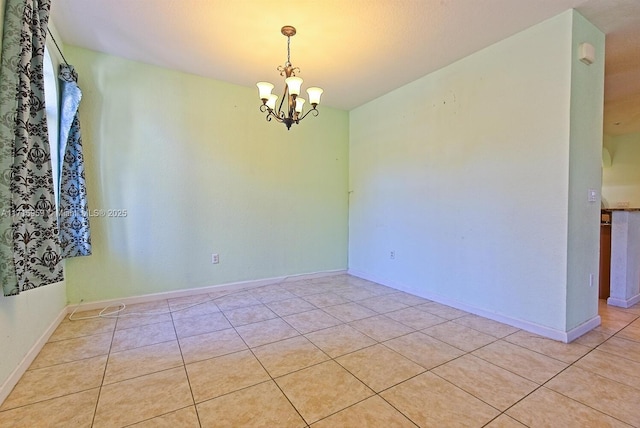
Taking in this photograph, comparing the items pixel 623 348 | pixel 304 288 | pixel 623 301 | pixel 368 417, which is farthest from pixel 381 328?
pixel 623 301

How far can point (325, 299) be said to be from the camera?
3.51m

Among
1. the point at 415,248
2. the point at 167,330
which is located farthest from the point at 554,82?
the point at 167,330

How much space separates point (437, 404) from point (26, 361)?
2.57m

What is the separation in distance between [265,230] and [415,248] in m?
1.99

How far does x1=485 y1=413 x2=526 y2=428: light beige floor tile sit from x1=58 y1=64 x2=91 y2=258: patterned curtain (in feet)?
11.3

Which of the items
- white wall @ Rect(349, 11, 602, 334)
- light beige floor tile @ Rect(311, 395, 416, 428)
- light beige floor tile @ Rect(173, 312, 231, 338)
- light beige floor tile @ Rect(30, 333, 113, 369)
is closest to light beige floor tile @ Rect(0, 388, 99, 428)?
light beige floor tile @ Rect(30, 333, 113, 369)

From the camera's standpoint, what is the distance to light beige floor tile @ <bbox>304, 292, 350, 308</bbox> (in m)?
3.35

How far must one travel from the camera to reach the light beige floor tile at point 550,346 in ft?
7.14

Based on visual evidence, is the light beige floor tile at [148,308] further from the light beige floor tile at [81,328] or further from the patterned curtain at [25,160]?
the patterned curtain at [25,160]

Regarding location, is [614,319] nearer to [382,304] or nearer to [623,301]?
[623,301]

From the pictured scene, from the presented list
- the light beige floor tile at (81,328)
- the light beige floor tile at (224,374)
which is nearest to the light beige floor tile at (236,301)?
the light beige floor tile at (81,328)

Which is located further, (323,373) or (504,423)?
(323,373)

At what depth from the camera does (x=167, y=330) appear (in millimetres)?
2600

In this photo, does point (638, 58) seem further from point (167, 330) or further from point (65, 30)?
point (65, 30)
